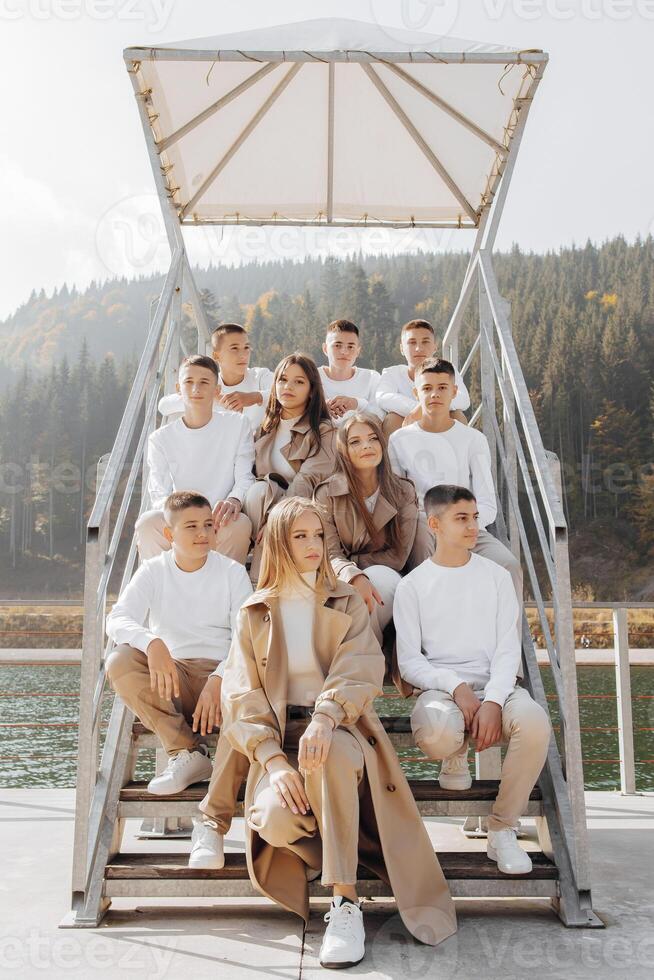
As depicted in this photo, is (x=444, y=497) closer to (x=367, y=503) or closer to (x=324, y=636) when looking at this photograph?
(x=367, y=503)

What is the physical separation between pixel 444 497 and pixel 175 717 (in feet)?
3.98

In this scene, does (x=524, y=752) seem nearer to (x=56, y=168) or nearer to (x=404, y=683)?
(x=404, y=683)

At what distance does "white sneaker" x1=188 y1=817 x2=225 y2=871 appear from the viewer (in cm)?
272

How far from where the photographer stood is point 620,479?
179 feet

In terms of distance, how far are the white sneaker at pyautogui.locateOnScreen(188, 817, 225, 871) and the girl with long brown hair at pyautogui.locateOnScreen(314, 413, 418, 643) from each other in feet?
3.79

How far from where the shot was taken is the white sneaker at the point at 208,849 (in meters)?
2.72

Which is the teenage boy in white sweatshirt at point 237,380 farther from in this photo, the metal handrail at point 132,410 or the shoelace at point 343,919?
the shoelace at point 343,919

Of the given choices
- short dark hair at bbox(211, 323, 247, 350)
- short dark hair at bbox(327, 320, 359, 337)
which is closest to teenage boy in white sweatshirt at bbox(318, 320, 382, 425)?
short dark hair at bbox(327, 320, 359, 337)

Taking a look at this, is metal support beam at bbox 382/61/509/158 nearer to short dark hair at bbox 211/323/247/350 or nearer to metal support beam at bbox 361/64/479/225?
metal support beam at bbox 361/64/479/225

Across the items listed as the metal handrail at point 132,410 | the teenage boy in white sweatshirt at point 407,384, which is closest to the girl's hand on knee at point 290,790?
the metal handrail at point 132,410

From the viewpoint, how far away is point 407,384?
193 inches

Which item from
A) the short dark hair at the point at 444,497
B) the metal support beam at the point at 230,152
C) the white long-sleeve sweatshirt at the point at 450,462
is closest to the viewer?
the short dark hair at the point at 444,497

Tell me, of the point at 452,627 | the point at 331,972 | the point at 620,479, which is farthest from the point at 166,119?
the point at 620,479

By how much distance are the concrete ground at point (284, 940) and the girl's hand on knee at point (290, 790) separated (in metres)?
0.39
